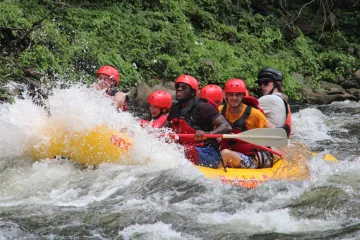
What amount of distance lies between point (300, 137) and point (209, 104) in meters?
4.04

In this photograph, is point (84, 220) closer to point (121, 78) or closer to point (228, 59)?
point (121, 78)

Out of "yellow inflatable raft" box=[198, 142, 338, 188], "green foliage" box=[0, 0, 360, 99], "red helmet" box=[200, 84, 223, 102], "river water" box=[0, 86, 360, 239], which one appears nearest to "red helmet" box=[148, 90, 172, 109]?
"river water" box=[0, 86, 360, 239]

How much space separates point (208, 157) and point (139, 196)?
124 cm

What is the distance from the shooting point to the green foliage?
10273 millimetres

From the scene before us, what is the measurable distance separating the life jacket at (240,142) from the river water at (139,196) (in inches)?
25.9

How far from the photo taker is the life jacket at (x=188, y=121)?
700 cm

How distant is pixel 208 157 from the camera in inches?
272

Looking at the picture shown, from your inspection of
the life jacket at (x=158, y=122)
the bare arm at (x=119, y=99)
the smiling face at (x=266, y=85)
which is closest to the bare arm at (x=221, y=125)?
the life jacket at (x=158, y=122)

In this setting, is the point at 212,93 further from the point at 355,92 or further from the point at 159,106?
the point at 355,92

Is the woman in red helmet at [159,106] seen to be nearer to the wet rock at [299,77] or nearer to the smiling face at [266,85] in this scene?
the smiling face at [266,85]

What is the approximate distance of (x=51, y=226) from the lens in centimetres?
510

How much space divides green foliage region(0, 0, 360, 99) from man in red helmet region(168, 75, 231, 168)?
2.77m

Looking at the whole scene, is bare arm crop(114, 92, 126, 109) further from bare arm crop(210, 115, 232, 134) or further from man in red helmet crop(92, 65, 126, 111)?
bare arm crop(210, 115, 232, 134)

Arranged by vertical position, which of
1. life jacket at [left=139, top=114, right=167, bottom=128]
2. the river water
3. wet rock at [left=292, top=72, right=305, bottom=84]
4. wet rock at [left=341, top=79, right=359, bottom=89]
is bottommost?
the river water
